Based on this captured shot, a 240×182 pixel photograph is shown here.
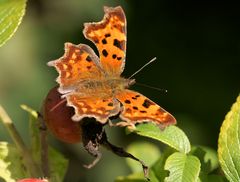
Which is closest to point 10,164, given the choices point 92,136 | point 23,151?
point 23,151

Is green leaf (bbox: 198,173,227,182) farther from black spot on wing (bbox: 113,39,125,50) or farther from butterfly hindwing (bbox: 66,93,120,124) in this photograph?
black spot on wing (bbox: 113,39,125,50)

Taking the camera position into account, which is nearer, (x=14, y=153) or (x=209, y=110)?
(x=14, y=153)

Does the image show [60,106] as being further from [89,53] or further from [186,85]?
[186,85]

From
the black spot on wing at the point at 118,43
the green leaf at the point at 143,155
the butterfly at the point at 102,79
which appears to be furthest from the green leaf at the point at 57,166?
the black spot on wing at the point at 118,43

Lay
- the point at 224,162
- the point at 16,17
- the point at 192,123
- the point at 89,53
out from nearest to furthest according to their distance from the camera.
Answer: the point at 224,162
the point at 16,17
the point at 89,53
the point at 192,123

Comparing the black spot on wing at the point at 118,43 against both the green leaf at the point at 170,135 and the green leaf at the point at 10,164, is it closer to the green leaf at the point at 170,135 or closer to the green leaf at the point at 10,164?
the green leaf at the point at 170,135

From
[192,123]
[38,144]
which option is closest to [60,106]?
[38,144]
